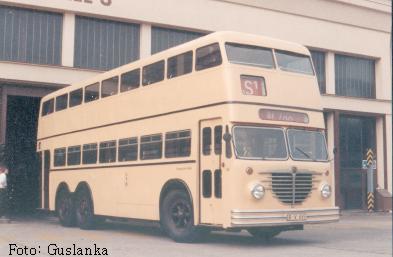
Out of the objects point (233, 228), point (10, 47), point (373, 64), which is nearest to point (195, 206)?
point (233, 228)

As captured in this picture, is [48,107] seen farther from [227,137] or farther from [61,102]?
[227,137]

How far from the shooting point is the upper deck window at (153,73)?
14.4m

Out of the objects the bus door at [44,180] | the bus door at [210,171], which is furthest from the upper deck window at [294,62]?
the bus door at [44,180]

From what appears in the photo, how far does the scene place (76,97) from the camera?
18266 millimetres

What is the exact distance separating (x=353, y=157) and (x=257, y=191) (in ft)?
62.2

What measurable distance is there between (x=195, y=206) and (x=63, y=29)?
470 inches

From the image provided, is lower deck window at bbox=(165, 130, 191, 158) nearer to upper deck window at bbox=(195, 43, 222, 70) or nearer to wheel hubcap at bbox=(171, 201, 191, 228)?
wheel hubcap at bbox=(171, 201, 191, 228)

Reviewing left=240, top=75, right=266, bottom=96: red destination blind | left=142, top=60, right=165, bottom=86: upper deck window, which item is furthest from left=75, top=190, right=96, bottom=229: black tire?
left=240, top=75, right=266, bottom=96: red destination blind

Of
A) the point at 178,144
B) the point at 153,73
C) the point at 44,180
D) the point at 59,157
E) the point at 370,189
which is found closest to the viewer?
the point at 178,144

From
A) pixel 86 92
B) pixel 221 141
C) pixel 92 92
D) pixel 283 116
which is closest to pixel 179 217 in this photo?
pixel 221 141

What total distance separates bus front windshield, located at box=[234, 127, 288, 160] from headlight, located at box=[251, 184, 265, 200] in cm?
60

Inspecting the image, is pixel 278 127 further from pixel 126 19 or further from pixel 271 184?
pixel 126 19

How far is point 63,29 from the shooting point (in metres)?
22.2

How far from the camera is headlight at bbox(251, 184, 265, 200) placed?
468 inches
